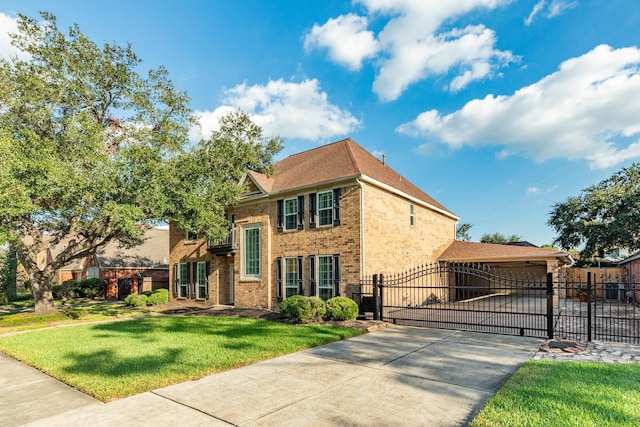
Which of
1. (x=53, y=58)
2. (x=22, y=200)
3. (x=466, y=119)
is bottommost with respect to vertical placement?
(x=22, y=200)

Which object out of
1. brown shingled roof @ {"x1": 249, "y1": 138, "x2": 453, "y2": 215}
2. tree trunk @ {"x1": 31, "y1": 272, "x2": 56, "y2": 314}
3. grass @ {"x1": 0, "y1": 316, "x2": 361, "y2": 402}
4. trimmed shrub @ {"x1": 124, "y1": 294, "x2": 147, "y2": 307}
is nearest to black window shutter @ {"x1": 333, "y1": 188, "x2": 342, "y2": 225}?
brown shingled roof @ {"x1": 249, "y1": 138, "x2": 453, "y2": 215}

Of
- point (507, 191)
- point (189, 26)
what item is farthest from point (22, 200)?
point (507, 191)

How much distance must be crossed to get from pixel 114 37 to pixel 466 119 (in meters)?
18.2

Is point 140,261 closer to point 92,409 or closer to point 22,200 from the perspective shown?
point 22,200

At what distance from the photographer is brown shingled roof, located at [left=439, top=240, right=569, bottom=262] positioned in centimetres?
1709

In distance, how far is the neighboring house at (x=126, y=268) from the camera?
90.1ft

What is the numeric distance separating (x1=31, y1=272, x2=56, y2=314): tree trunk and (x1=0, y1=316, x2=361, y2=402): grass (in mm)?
5252

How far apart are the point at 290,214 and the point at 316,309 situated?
5454 mm

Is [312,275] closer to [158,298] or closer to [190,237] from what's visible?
[190,237]

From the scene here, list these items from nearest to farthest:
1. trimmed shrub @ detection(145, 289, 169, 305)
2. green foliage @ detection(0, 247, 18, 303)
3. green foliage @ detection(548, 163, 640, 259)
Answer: trimmed shrub @ detection(145, 289, 169, 305) → green foliage @ detection(548, 163, 640, 259) → green foliage @ detection(0, 247, 18, 303)

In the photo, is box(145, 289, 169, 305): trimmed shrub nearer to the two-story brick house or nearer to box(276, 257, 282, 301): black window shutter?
the two-story brick house

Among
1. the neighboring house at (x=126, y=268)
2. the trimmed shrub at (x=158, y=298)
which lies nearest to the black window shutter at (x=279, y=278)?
the trimmed shrub at (x=158, y=298)

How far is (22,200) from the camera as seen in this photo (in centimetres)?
1146

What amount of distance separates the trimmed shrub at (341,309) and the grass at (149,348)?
46.5 inches
